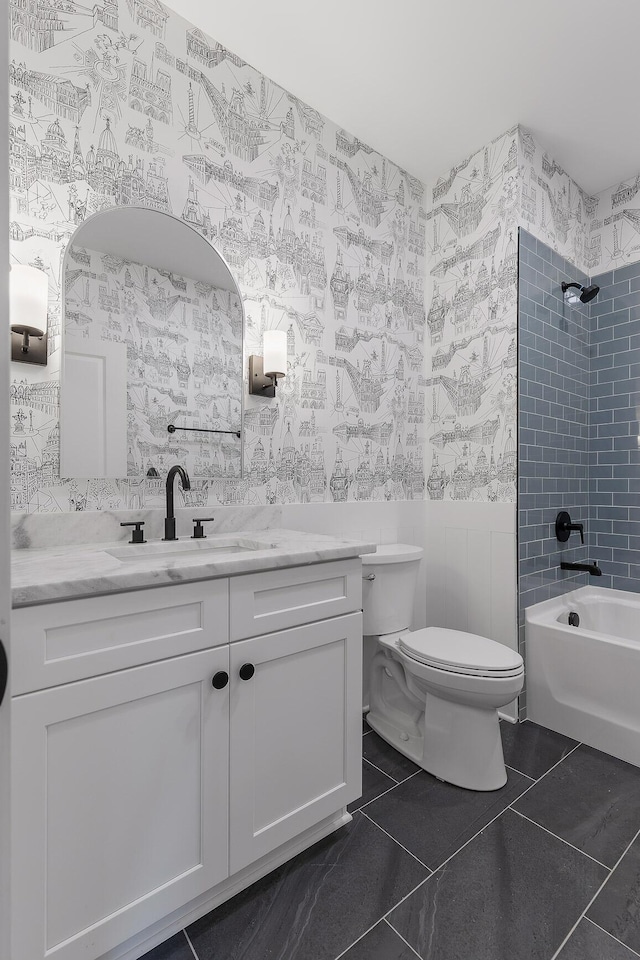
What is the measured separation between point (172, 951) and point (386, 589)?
1.31 meters

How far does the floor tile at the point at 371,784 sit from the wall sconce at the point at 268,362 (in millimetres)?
1545

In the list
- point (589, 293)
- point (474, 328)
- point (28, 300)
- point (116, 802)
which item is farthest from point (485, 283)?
point (116, 802)

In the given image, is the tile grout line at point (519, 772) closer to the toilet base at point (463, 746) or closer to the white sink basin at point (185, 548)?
the toilet base at point (463, 746)

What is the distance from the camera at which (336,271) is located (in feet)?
7.29

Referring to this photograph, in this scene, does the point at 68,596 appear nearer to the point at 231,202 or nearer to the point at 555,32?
the point at 231,202

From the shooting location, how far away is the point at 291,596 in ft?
4.36

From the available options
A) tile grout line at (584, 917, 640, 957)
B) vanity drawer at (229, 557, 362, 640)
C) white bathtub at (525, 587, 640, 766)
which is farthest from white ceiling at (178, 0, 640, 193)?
tile grout line at (584, 917, 640, 957)

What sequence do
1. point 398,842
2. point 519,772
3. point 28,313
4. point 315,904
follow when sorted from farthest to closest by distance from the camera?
1. point 519,772
2. point 398,842
3. point 28,313
4. point 315,904

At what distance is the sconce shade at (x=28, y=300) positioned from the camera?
1350 millimetres

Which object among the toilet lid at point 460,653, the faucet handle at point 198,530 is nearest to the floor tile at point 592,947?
the toilet lid at point 460,653

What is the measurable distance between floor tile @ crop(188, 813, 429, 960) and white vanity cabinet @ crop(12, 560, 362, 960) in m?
0.05

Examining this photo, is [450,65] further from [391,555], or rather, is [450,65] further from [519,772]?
[519,772]

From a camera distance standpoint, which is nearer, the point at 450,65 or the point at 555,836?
the point at 555,836

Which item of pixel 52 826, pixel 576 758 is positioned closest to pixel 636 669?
pixel 576 758
